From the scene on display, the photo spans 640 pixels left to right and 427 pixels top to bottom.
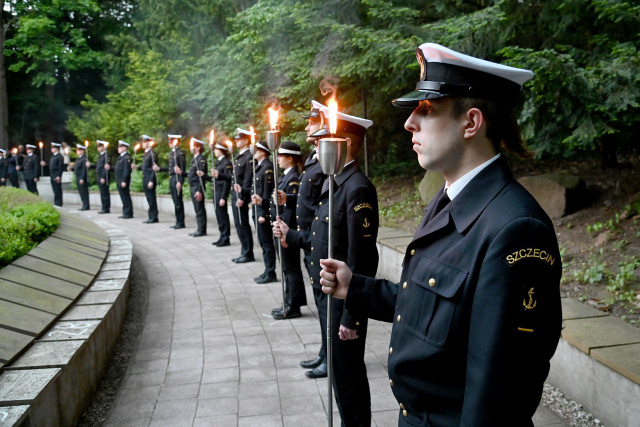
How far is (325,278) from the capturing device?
225cm

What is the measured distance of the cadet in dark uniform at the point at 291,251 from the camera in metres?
6.45

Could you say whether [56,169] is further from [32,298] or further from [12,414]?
[12,414]

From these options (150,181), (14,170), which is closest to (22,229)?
(150,181)

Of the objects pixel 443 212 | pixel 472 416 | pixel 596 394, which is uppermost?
pixel 443 212

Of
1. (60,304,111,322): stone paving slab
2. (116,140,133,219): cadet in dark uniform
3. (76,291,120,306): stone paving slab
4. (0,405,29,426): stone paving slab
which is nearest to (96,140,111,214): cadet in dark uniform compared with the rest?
(116,140,133,219): cadet in dark uniform

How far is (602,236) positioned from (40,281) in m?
5.93

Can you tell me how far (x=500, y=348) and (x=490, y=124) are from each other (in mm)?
693

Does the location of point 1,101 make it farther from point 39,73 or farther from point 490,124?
point 490,124

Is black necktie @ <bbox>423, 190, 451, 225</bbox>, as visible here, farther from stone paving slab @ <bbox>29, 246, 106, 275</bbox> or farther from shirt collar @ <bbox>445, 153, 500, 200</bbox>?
stone paving slab @ <bbox>29, 246, 106, 275</bbox>

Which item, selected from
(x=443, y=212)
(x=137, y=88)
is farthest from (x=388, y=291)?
(x=137, y=88)

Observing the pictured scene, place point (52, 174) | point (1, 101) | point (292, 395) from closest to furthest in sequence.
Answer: point (292, 395)
point (52, 174)
point (1, 101)

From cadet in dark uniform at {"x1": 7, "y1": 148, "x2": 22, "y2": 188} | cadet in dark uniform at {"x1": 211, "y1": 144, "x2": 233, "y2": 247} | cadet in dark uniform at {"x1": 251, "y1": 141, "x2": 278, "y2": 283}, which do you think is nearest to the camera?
cadet in dark uniform at {"x1": 251, "y1": 141, "x2": 278, "y2": 283}

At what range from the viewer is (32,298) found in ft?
15.0

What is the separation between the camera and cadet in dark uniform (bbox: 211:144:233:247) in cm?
1136
